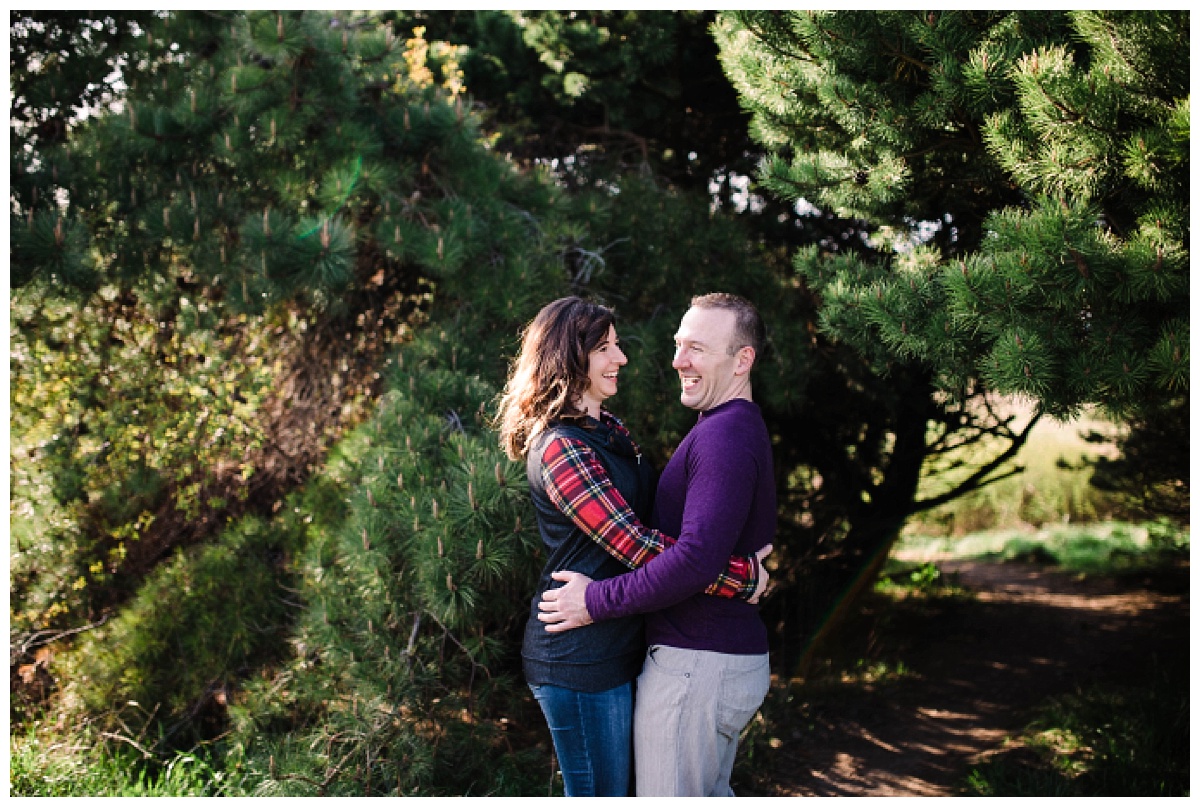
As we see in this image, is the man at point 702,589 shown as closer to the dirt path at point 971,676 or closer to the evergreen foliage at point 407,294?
the evergreen foliage at point 407,294

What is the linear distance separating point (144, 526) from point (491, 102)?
2.71 meters

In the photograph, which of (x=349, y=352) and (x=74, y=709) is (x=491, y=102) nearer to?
(x=349, y=352)

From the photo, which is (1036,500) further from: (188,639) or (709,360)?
(709,360)

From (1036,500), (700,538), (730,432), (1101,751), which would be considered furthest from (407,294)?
(1036,500)

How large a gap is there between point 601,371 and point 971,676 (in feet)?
14.2

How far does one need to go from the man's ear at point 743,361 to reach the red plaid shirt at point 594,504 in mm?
375

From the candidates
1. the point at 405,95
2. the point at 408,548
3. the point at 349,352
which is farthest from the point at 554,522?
the point at 405,95

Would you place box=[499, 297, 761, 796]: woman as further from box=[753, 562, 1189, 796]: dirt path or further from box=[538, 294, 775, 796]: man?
box=[753, 562, 1189, 796]: dirt path

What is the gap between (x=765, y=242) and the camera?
15.8 ft

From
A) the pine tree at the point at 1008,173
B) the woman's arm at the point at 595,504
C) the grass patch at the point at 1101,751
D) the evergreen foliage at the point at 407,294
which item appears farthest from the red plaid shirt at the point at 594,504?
the grass patch at the point at 1101,751

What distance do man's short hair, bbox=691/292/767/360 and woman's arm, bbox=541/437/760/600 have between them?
0.41m

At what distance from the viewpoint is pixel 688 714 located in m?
1.87

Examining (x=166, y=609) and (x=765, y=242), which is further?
(x=765, y=242)

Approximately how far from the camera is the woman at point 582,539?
185 cm
